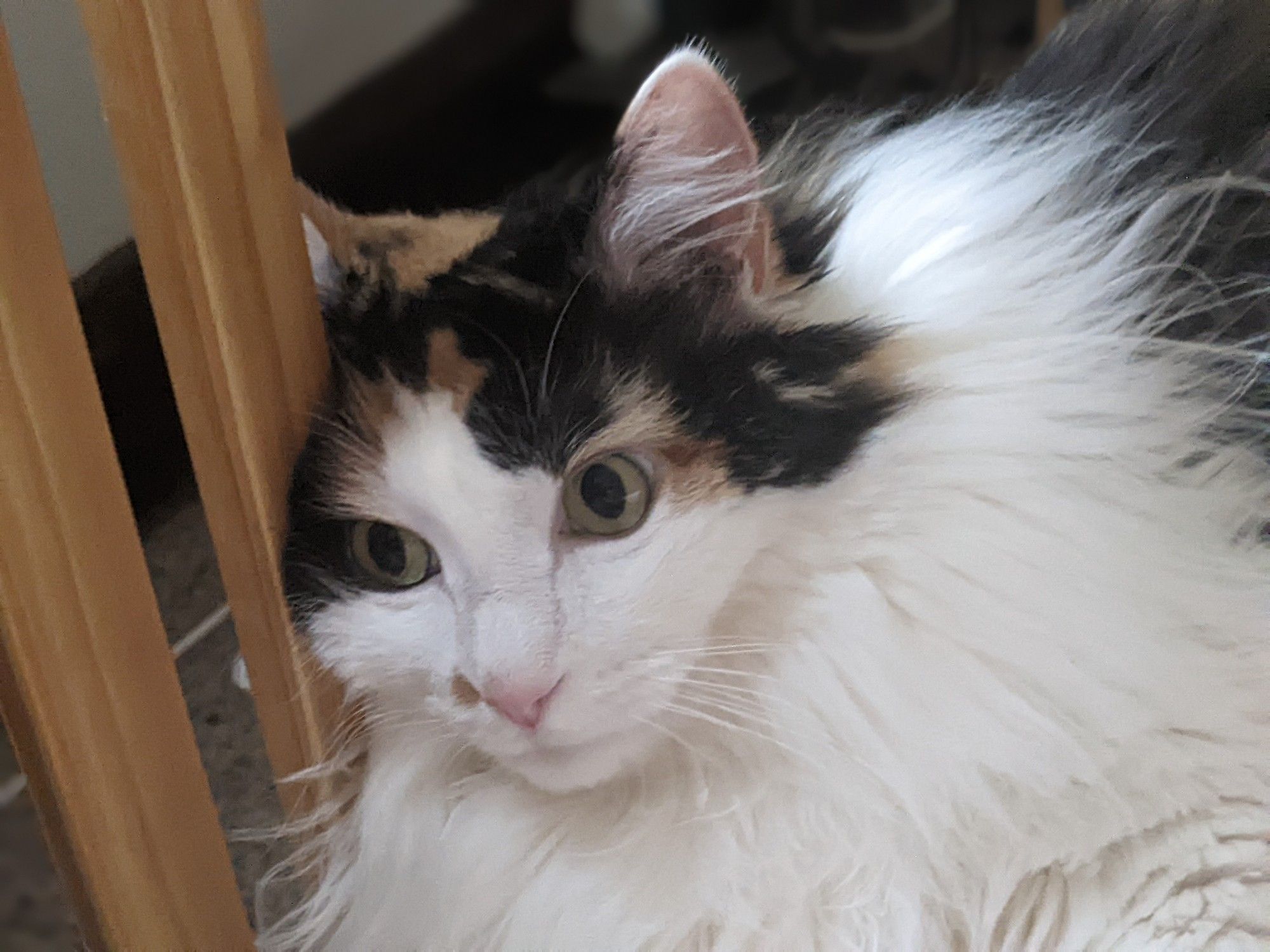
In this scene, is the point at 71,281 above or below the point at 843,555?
above

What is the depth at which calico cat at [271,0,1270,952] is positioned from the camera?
0.65m

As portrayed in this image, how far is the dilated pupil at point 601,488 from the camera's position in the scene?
0.65m

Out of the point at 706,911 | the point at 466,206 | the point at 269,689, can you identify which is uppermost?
the point at 466,206

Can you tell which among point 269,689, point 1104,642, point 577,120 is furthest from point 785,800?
point 577,120

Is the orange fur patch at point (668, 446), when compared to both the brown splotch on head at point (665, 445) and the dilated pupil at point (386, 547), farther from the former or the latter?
the dilated pupil at point (386, 547)

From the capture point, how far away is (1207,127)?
2.65 ft

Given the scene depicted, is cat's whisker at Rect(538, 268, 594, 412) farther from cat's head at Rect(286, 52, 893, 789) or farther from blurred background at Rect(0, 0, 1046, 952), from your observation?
blurred background at Rect(0, 0, 1046, 952)

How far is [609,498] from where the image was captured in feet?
2.15

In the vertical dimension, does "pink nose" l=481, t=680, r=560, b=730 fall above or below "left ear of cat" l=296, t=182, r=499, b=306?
below

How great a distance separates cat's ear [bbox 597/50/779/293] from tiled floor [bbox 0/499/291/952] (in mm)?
349

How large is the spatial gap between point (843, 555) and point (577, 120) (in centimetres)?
92

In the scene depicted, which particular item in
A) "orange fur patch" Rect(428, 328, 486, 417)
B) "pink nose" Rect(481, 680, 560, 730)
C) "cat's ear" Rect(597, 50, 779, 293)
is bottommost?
"pink nose" Rect(481, 680, 560, 730)

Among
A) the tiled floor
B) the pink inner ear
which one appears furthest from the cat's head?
the tiled floor

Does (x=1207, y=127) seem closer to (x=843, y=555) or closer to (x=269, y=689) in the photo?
(x=843, y=555)
